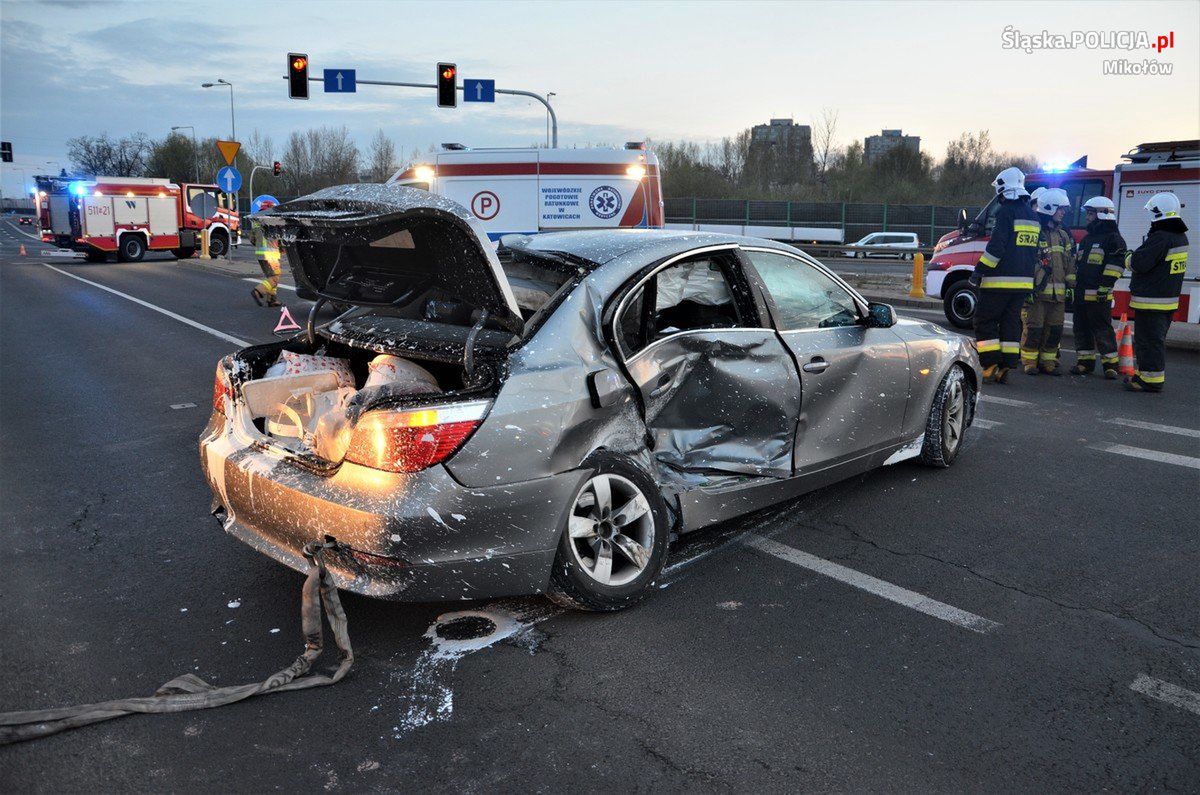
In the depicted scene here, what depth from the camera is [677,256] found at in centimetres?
436

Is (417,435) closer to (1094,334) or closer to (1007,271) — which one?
(1007,271)

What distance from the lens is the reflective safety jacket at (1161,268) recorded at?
9.12 m

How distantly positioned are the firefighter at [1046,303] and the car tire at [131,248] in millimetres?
29317

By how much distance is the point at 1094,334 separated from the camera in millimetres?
10172

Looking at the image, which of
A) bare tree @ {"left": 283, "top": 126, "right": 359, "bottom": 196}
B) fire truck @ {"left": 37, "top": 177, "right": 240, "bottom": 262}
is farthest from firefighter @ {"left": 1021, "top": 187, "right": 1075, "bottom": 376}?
bare tree @ {"left": 283, "top": 126, "right": 359, "bottom": 196}

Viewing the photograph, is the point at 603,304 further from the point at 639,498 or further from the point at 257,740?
the point at 257,740

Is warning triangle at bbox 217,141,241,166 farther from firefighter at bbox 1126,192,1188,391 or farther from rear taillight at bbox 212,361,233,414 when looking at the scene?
rear taillight at bbox 212,361,233,414

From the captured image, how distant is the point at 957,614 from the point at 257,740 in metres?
2.72

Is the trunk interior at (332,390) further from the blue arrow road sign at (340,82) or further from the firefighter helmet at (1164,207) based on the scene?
the blue arrow road sign at (340,82)

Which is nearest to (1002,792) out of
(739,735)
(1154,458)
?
(739,735)

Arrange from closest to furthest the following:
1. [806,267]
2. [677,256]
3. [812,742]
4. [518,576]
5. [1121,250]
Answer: [812,742], [518,576], [677,256], [806,267], [1121,250]

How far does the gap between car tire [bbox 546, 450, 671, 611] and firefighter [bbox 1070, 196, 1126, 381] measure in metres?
7.95

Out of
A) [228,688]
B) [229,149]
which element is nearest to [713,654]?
[228,688]

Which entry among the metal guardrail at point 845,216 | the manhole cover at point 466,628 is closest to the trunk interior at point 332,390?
the manhole cover at point 466,628
